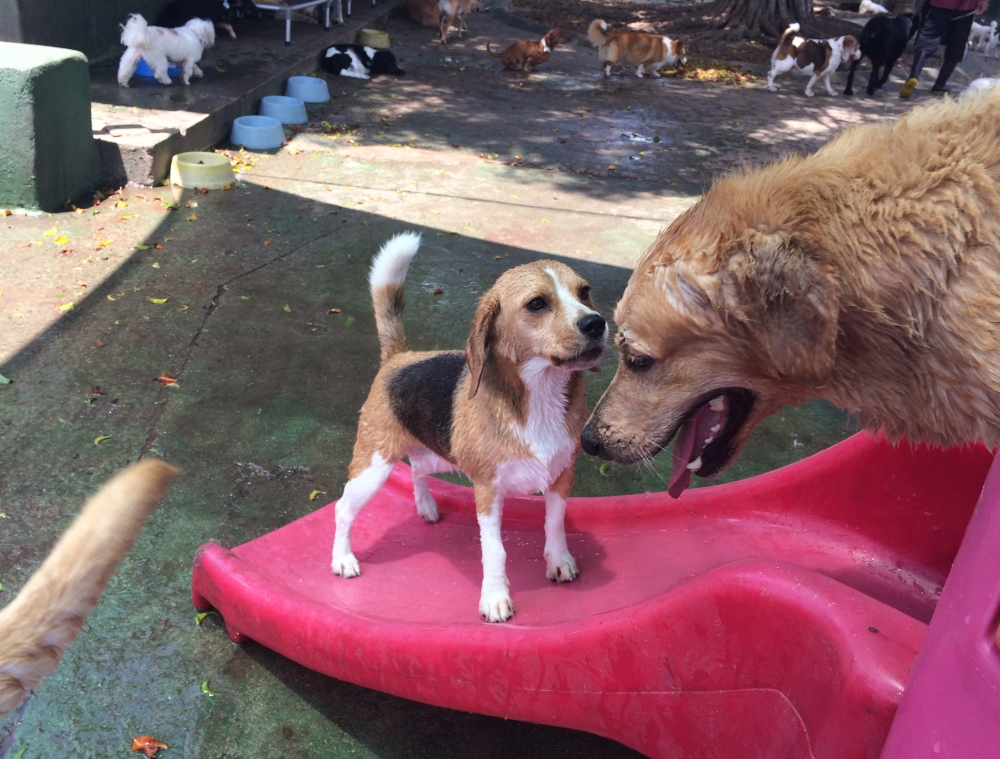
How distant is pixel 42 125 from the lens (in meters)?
6.11

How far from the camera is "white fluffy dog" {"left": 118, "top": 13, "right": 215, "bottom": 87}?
27.1ft

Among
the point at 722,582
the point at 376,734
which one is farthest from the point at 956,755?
the point at 376,734

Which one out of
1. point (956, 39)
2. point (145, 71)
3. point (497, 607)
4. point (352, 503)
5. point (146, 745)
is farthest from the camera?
point (956, 39)

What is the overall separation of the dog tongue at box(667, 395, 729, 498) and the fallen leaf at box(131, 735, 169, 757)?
1.89m

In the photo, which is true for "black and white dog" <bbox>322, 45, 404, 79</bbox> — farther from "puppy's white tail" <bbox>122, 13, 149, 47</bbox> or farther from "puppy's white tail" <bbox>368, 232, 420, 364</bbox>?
"puppy's white tail" <bbox>368, 232, 420, 364</bbox>

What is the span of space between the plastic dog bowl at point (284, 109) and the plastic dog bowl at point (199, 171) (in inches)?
77.3

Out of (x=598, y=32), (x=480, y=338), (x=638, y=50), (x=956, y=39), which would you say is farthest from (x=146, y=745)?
(x=956, y=39)

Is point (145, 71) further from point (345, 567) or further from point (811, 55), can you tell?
point (811, 55)

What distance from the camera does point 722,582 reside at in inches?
80.9

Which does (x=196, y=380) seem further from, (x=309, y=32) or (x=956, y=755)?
(x=309, y=32)

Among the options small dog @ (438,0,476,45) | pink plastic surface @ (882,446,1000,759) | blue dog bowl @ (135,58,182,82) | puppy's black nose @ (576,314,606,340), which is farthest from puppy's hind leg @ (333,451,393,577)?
small dog @ (438,0,476,45)

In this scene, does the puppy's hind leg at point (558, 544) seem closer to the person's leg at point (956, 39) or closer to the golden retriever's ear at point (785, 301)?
the golden retriever's ear at point (785, 301)

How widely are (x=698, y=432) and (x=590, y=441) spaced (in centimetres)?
33

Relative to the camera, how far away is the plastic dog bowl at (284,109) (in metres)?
8.95
